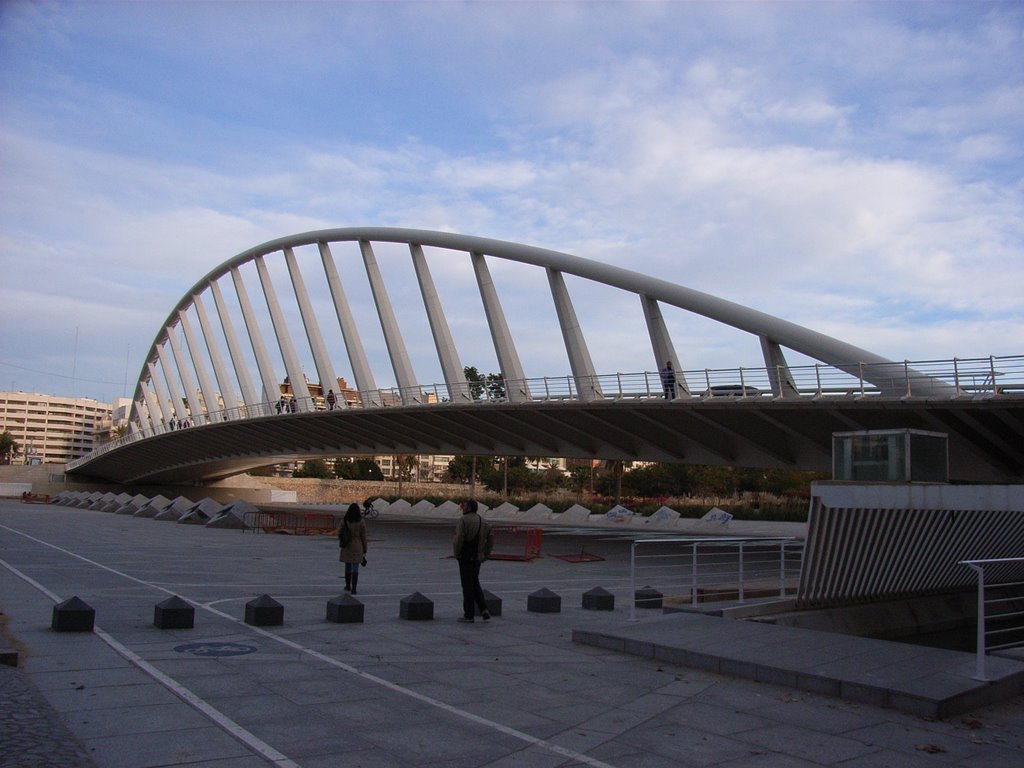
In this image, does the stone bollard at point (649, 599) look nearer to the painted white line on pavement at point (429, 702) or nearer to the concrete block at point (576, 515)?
the painted white line on pavement at point (429, 702)

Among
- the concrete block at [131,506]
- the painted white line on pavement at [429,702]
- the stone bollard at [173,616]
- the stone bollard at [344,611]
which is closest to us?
the painted white line on pavement at [429,702]

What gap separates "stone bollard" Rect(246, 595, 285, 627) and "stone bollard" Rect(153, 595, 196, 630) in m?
0.72

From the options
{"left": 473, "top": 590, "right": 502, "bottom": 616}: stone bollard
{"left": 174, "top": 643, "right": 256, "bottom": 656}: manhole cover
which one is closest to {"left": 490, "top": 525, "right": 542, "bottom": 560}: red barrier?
{"left": 473, "top": 590, "right": 502, "bottom": 616}: stone bollard

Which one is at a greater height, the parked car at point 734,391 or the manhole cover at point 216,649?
the parked car at point 734,391

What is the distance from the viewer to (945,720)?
7043mm

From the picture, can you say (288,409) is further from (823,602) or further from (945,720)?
(945,720)

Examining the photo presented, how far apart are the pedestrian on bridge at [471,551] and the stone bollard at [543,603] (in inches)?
53.2

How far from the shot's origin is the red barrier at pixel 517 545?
24753 millimetres

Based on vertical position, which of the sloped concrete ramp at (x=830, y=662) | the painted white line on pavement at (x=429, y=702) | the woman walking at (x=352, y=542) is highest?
the woman walking at (x=352, y=542)

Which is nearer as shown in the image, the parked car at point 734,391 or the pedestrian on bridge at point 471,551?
the pedestrian on bridge at point 471,551

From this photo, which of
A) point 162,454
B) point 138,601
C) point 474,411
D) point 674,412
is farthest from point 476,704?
point 162,454

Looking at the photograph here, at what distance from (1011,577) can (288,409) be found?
39885 mm

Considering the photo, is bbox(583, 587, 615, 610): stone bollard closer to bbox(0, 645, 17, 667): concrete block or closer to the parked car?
bbox(0, 645, 17, 667): concrete block

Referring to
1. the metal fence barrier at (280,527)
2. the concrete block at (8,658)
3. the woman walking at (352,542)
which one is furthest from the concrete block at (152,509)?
the concrete block at (8,658)
